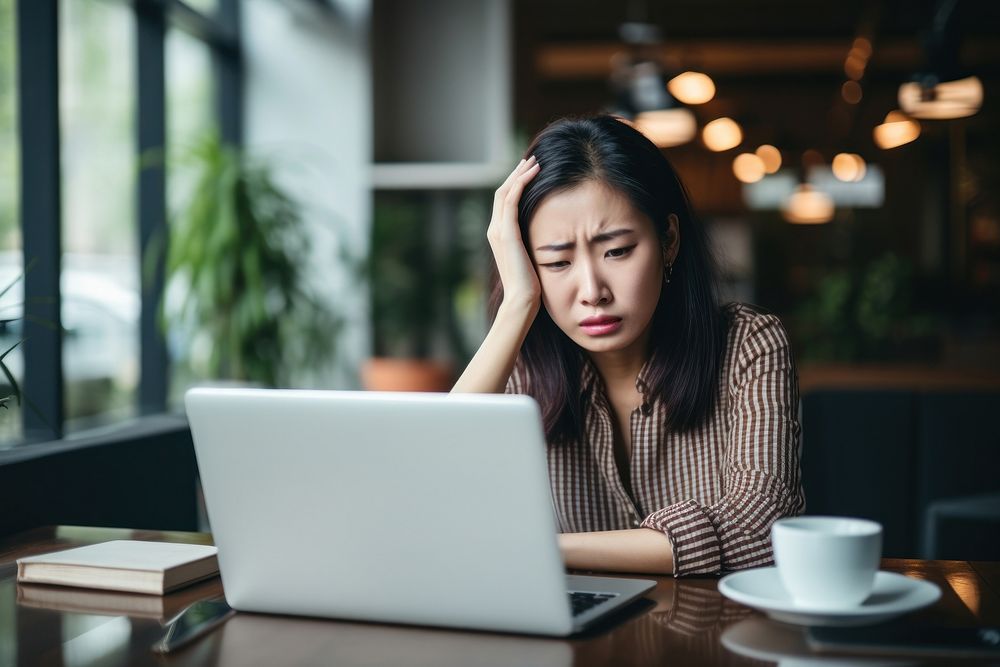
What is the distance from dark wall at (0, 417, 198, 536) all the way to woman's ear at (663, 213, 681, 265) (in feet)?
3.45

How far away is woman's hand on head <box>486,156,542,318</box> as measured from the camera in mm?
1550

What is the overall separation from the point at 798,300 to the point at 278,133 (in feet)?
21.1

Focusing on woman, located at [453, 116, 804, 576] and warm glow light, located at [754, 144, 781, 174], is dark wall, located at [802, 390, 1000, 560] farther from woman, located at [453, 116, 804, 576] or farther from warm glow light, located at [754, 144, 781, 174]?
warm glow light, located at [754, 144, 781, 174]

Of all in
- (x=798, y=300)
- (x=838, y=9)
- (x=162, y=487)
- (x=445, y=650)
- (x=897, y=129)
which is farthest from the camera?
(x=798, y=300)

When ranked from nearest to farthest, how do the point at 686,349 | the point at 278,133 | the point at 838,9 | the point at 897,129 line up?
the point at 686,349
the point at 278,133
the point at 897,129
the point at 838,9

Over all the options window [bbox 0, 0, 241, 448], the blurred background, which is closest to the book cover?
the blurred background

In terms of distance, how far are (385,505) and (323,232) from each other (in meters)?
3.90

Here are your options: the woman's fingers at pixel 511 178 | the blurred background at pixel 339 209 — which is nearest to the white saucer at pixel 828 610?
the woman's fingers at pixel 511 178

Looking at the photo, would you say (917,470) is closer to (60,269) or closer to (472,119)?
(60,269)

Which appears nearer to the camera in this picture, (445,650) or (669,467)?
(445,650)

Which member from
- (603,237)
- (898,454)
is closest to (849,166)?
(898,454)

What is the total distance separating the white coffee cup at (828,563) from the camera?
0.91 metres

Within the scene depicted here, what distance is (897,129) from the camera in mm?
5414

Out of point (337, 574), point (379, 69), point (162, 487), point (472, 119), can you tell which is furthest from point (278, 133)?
point (337, 574)
